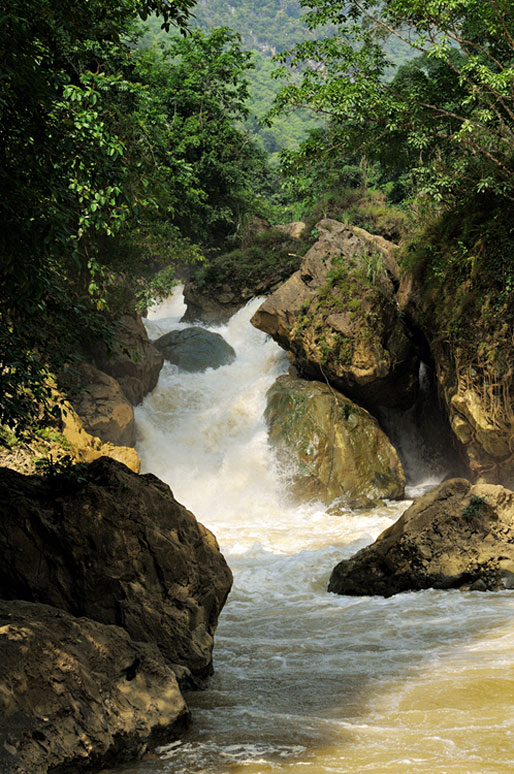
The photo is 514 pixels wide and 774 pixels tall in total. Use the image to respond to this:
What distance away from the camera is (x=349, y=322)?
1478 cm

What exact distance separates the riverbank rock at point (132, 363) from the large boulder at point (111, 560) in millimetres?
10334

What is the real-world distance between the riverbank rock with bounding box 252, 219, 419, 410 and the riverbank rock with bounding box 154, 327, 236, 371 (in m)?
3.87

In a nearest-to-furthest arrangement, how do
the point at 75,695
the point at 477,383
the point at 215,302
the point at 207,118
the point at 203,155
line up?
the point at 75,695, the point at 477,383, the point at 203,155, the point at 207,118, the point at 215,302

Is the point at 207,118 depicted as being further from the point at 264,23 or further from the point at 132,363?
the point at 264,23

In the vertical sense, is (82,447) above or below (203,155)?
below

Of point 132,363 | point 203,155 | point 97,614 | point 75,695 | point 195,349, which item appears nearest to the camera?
point 75,695

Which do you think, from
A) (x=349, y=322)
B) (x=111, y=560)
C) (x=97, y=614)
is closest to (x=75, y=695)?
(x=97, y=614)

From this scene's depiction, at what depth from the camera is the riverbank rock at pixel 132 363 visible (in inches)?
631

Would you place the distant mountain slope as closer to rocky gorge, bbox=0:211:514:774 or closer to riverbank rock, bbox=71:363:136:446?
rocky gorge, bbox=0:211:514:774

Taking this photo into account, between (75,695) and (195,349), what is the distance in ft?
55.0

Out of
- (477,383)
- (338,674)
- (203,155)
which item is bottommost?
(338,674)

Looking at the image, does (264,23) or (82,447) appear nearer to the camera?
(82,447)

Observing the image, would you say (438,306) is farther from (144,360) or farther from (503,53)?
(144,360)

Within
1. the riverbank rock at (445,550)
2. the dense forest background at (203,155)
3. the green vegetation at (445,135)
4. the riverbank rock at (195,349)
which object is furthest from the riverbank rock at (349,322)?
the riverbank rock at (445,550)
